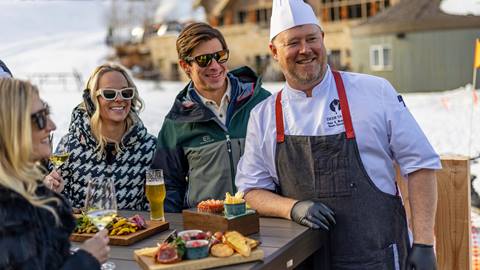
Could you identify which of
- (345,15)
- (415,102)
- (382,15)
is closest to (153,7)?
(345,15)

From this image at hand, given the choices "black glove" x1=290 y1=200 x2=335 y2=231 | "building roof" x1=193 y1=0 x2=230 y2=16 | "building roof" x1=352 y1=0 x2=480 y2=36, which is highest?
"building roof" x1=193 y1=0 x2=230 y2=16

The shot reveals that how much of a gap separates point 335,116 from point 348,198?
42 cm

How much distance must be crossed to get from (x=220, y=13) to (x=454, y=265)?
118 ft

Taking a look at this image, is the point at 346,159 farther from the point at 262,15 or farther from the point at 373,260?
the point at 262,15

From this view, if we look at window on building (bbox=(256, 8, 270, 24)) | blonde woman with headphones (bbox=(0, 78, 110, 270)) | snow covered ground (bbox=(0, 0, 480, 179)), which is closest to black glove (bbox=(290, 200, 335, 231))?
blonde woman with headphones (bbox=(0, 78, 110, 270))

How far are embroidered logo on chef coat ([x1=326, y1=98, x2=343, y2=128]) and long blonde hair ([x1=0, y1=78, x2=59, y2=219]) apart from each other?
153 centimetres

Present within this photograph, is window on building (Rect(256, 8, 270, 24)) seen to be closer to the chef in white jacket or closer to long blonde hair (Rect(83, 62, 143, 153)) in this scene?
long blonde hair (Rect(83, 62, 143, 153))

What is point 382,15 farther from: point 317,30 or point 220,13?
point 317,30

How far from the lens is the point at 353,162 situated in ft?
10.0

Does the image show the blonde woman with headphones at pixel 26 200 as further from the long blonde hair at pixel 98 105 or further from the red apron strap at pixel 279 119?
the long blonde hair at pixel 98 105

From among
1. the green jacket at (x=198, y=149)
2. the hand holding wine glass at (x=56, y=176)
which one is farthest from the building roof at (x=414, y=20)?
the hand holding wine glass at (x=56, y=176)

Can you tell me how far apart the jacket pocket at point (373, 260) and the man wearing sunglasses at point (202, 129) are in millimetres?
969

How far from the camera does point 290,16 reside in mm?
3207

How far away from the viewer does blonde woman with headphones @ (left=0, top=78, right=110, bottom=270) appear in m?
2.03
